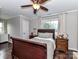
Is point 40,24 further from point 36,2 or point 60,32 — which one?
point 36,2

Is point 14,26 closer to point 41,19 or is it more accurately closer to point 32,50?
point 41,19

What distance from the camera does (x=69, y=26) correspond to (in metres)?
6.15

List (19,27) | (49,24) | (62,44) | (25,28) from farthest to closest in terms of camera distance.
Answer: (25,28)
(19,27)
(49,24)
(62,44)

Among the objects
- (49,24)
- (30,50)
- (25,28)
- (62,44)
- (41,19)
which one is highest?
(41,19)

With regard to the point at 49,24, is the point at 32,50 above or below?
below

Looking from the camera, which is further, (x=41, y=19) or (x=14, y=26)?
(x=14, y=26)

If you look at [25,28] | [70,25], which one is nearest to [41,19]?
[25,28]

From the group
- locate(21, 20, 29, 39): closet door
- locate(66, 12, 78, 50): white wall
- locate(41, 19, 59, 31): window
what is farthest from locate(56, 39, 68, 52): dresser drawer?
locate(21, 20, 29, 39): closet door

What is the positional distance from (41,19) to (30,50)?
4572mm

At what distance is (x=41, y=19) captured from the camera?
7.48 meters

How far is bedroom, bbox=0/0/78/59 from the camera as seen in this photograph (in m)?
5.07

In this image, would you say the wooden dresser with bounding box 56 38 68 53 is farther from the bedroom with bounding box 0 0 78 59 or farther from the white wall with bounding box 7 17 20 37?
the white wall with bounding box 7 17 20 37

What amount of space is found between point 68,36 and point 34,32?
280 cm

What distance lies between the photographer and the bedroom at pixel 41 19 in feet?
16.6
